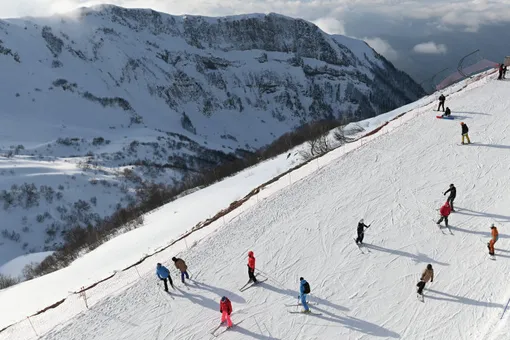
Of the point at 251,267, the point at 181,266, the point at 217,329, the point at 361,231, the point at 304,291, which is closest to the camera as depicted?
the point at 304,291

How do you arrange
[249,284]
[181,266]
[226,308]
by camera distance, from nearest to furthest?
[226,308] < [249,284] < [181,266]

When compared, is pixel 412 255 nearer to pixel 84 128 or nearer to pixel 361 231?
pixel 361 231

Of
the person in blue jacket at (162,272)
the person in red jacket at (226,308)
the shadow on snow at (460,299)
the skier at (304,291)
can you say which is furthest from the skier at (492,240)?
the person in blue jacket at (162,272)

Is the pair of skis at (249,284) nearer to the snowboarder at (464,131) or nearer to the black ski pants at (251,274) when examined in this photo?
the black ski pants at (251,274)

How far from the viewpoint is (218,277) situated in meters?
17.1

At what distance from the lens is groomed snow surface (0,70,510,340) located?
1362 cm

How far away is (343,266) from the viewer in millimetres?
16516

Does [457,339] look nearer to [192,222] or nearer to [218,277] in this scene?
[218,277]

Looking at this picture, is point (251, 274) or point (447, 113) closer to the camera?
point (251, 274)

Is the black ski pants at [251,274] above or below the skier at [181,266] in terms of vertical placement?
below

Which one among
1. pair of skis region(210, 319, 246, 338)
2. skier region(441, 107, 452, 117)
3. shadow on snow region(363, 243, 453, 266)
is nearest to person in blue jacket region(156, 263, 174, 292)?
pair of skis region(210, 319, 246, 338)

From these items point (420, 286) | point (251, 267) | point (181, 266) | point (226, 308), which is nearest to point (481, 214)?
point (420, 286)

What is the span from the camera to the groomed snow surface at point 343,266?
13625 mm

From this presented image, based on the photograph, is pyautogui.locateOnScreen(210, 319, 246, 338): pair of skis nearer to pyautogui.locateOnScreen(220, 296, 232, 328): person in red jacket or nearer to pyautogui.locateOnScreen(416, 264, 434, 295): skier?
pyautogui.locateOnScreen(220, 296, 232, 328): person in red jacket
